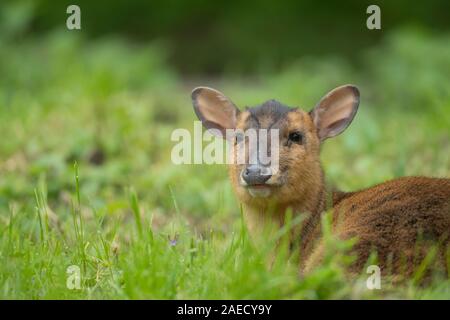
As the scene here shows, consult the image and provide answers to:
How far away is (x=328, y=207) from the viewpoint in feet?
19.2

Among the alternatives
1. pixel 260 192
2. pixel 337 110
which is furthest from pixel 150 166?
pixel 260 192

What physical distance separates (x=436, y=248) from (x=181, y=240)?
1.43 meters

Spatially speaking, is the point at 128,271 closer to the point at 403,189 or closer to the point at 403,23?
the point at 403,189

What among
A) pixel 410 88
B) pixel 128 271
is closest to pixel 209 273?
pixel 128 271

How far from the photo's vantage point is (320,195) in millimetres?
5895

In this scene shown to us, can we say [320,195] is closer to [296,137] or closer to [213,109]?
[296,137]

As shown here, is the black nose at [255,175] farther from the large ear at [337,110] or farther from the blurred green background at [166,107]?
the large ear at [337,110]

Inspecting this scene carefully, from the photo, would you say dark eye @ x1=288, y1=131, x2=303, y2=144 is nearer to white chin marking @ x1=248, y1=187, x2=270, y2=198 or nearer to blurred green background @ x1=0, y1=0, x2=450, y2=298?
white chin marking @ x1=248, y1=187, x2=270, y2=198

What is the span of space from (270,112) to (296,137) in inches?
9.0

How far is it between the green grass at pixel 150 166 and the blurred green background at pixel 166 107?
18 millimetres

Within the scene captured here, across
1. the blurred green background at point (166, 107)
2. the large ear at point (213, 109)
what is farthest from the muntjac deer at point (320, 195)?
the blurred green background at point (166, 107)

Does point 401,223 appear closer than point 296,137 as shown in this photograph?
Yes
